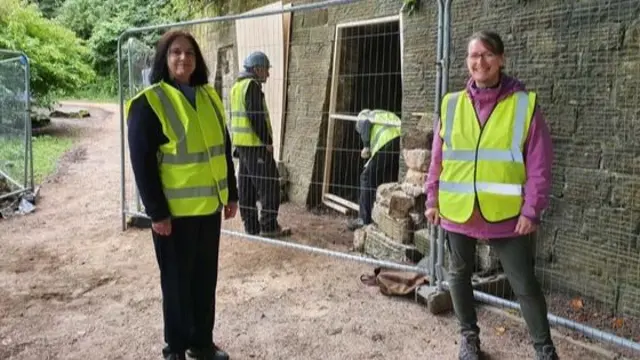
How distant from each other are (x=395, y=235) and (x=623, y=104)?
2.05 m

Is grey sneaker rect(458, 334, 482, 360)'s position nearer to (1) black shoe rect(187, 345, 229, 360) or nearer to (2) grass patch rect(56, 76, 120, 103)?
(1) black shoe rect(187, 345, 229, 360)

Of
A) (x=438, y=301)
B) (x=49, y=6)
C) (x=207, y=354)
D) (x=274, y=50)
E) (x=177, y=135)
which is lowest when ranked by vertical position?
(x=207, y=354)

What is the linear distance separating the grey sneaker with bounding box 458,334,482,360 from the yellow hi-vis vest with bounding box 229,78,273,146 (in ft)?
10.8

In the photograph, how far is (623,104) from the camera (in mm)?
3568

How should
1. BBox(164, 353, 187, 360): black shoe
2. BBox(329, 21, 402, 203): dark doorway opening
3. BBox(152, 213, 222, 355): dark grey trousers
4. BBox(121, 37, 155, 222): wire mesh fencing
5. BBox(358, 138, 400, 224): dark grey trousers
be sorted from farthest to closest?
BBox(329, 21, 402, 203): dark doorway opening
BBox(121, 37, 155, 222): wire mesh fencing
BBox(358, 138, 400, 224): dark grey trousers
BBox(164, 353, 187, 360): black shoe
BBox(152, 213, 222, 355): dark grey trousers

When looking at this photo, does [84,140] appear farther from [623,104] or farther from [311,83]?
[623,104]

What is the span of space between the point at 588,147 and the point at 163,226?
269 centimetres

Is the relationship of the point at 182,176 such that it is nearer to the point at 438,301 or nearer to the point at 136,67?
the point at 438,301

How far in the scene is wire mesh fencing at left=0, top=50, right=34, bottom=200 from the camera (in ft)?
25.0

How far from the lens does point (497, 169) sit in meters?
2.86

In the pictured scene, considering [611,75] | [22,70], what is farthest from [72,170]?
[611,75]

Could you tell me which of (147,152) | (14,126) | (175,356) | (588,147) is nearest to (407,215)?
(588,147)

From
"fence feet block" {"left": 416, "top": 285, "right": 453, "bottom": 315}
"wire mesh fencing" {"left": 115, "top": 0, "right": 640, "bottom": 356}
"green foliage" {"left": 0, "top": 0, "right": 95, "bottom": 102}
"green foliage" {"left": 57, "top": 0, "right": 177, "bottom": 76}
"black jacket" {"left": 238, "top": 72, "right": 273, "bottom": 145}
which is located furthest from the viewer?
"green foliage" {"left": 57, "top": 0, "right": 177, "bottom": 76}

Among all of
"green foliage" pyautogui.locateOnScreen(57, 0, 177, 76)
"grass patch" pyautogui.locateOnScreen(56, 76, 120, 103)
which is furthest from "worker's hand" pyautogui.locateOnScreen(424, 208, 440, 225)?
"grass patch" pyautogui.locateOnScreen(56, 76, 120, 103)
